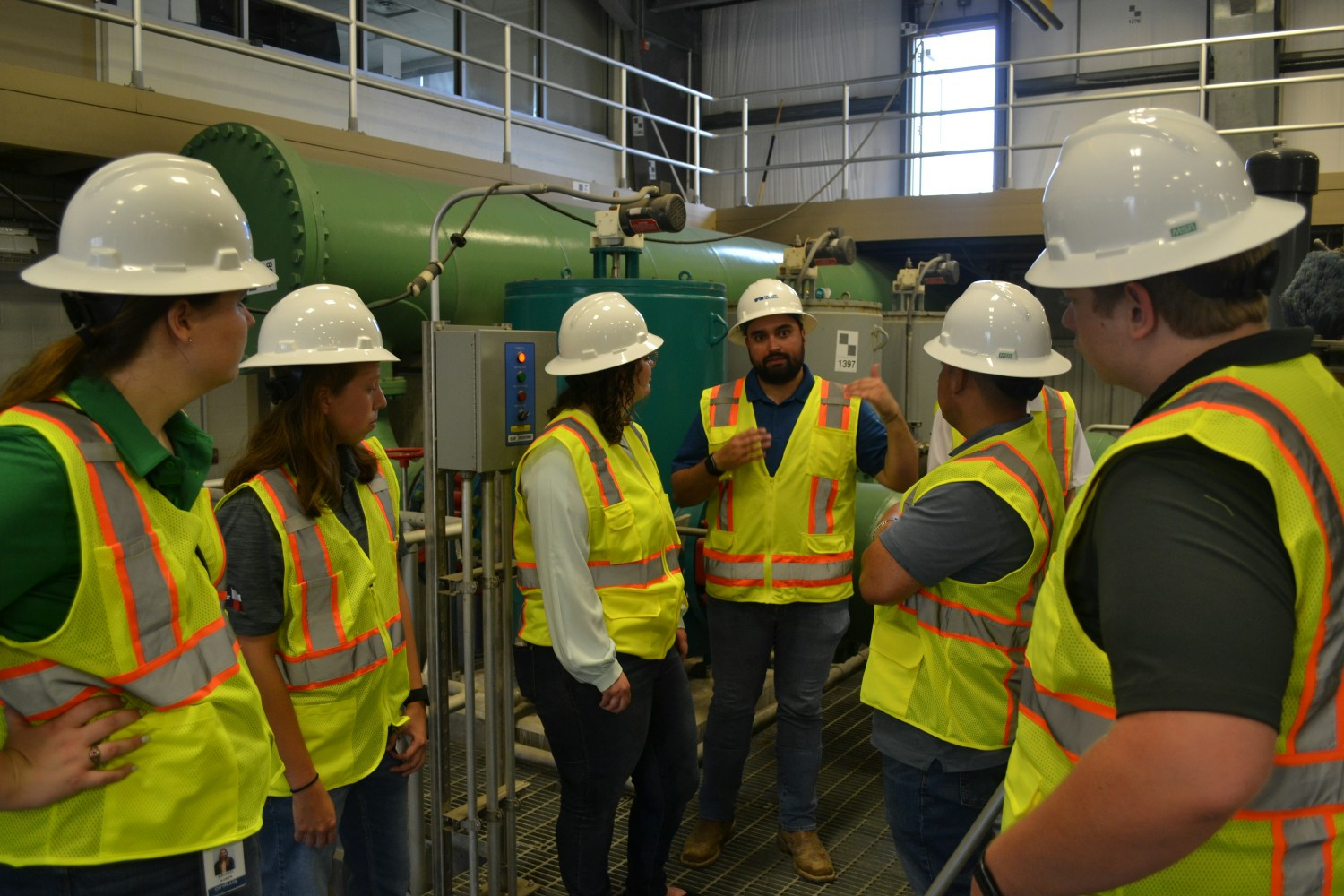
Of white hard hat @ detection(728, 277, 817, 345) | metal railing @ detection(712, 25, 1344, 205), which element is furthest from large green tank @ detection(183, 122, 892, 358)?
metal railing @ detection(712, 25, 1344, 205)

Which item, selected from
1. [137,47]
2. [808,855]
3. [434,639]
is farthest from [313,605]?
[137,47]

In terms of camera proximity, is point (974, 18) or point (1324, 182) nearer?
point (1324, 182)

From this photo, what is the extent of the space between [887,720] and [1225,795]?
4.36 feet

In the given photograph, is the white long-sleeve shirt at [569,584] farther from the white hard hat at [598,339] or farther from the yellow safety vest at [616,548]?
the white hard hat at [598,339]

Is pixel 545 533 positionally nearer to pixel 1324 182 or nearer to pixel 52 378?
pixel 52 378

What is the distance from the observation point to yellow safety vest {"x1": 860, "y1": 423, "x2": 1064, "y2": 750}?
2.09 meters

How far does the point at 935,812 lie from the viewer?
215 centimetres

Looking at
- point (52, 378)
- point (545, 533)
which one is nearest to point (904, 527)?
point (545, 533)

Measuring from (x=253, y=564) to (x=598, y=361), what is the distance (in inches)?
41.5

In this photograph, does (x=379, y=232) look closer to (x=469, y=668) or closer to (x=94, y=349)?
(x=469, y=668)

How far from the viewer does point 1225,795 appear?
0.94 metres

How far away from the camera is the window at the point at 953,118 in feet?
34.1

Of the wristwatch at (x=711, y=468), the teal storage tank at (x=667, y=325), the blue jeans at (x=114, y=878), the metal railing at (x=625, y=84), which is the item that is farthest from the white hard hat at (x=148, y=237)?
the metal railing at (x=625, y=84)

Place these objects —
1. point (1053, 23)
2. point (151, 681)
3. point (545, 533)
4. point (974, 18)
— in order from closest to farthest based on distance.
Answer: point (151, 681)
point (545, 533)
point (1053, 23)
point (974, 18)
